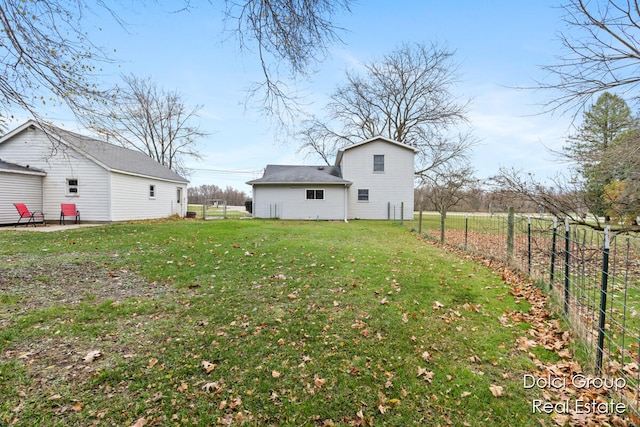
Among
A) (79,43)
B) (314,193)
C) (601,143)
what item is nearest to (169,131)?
(314,193)

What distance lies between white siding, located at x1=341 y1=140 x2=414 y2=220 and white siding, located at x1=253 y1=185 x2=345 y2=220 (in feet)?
5.89

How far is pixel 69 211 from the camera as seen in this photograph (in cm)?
1436

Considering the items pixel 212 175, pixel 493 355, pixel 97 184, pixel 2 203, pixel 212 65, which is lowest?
pixel 493 355

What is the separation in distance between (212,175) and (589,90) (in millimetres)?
50212

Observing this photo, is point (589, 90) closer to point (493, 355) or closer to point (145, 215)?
point (493, 355)

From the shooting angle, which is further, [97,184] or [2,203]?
[97,184]

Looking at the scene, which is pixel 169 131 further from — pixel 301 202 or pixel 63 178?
pixel 301 202

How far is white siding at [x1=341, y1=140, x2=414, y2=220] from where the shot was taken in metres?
21.2

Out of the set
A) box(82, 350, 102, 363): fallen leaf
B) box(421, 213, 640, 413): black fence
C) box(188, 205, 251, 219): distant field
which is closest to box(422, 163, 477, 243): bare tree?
box(421, 213, 640, 413): black fence

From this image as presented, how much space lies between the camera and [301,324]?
3.74m

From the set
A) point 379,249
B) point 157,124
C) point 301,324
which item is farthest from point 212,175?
point 301,324

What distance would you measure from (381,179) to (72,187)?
60.8 ft

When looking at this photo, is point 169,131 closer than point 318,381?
No

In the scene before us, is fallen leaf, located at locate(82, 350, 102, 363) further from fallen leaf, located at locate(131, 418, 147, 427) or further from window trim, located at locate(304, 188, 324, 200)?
window trim, located at locate(304, 188, 324, 200)
